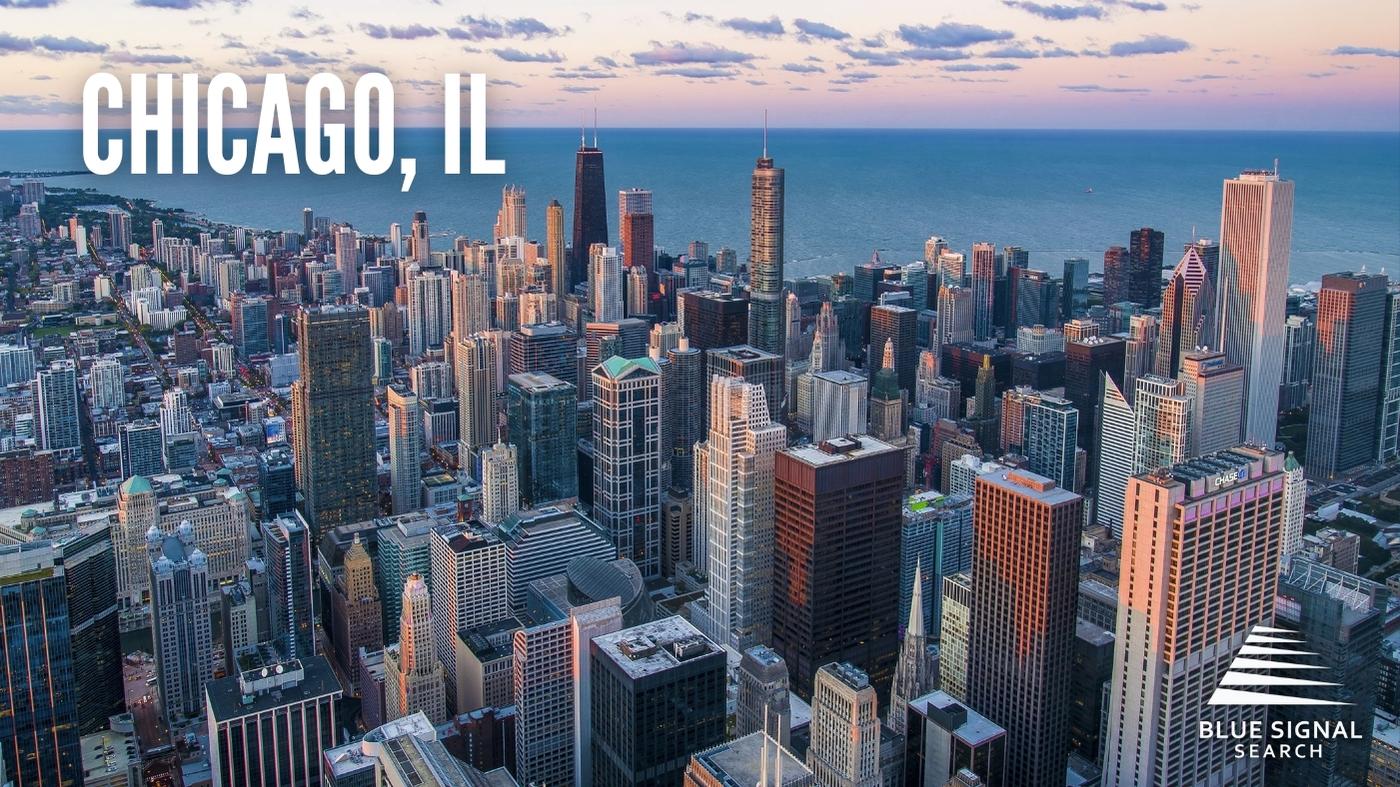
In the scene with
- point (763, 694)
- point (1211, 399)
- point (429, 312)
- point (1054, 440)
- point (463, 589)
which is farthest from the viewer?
point (429, 312)

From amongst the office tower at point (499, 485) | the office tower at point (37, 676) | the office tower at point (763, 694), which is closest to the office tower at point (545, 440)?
the office tower at point (499, 485)

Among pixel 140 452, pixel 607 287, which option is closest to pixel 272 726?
pixel 140 452

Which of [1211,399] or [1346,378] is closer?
[1211,399]

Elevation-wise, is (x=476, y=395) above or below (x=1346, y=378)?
below

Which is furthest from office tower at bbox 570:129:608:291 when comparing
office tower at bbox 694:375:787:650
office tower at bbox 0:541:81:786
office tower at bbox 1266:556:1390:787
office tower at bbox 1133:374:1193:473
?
office tower at bbox 1266:556:1390:787

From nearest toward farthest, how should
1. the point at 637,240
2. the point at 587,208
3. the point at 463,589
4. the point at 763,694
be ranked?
the point at 763,694 < the point at 463,589 < the point at 637,240 < the point at 587,208

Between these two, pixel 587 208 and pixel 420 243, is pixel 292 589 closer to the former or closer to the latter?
pixel 587 208
